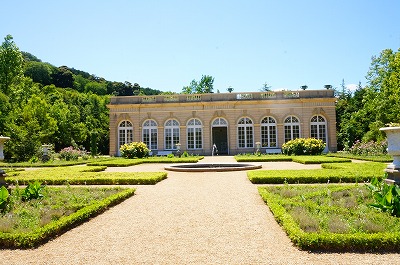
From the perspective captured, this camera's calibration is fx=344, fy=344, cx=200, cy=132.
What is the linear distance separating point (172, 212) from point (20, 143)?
24716 millimetres

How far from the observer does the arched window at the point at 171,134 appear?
117 ft

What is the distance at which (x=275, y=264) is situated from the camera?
4.80 metres

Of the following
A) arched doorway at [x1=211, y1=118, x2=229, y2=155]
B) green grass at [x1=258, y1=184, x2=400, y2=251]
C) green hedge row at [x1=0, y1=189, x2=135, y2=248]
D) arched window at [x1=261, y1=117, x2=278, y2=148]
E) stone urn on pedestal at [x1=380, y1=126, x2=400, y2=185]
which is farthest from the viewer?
arched doorway at [x1=211, y1=118, x2=229, y2=155]

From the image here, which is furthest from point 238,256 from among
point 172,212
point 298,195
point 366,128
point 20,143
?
point 366,128

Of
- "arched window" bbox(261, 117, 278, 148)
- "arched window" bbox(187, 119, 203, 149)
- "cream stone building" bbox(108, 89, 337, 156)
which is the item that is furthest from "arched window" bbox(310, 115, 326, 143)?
"arched window" bbox(187, 119, 203, 149)

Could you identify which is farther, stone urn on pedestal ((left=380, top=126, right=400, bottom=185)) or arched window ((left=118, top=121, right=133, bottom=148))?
arched window ((left=118, top=121, right=133, bottom=148))

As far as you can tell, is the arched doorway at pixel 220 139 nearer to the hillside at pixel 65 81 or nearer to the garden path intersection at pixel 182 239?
the garden path intersection at pixel 182 239

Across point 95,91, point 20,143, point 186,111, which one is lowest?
point 20,143

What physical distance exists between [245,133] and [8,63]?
28.0m

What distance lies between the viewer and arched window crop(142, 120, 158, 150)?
36062 millimetres

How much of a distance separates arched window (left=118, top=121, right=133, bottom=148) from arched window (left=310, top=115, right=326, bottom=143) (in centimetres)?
1871

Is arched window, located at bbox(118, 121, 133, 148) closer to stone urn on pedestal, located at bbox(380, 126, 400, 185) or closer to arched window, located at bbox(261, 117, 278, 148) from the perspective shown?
arched window, located at bbox(261, 117, 278, 148)

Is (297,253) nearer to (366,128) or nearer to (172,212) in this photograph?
(172,212)

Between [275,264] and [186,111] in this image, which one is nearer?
[275,264]
